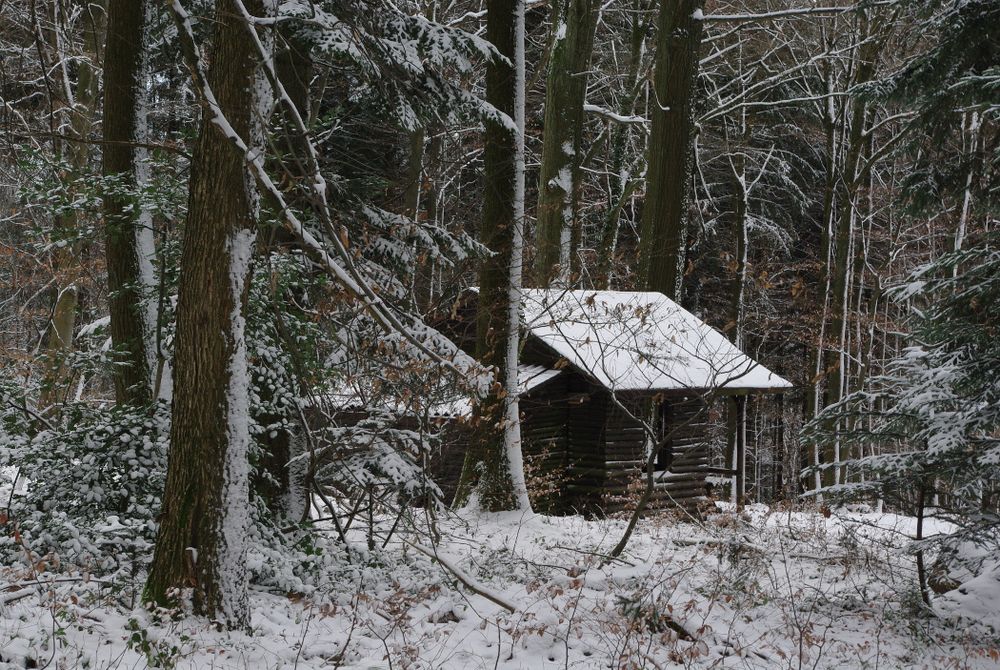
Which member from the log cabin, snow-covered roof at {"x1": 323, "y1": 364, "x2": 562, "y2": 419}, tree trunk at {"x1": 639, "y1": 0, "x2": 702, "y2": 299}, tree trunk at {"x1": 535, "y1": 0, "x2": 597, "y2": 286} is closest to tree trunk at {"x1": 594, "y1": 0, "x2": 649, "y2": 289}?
tree trunk at {"x1": 639, "y1": 0, "x2": 702, "y2": 299}

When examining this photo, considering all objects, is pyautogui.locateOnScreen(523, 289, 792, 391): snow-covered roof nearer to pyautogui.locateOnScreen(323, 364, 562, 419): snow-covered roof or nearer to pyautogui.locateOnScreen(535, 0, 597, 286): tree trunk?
pyautogui.locateOnScreen(323, 364, 562, 419): snow-covered roof

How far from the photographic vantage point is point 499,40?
12359mm

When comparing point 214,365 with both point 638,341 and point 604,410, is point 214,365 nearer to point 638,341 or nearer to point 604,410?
point 638,341

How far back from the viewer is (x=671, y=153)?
16750 millimetres

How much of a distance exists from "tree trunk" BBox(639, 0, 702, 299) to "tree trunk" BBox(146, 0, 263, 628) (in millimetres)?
11469

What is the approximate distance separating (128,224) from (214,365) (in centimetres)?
409

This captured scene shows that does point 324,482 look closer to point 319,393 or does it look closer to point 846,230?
point 319,393

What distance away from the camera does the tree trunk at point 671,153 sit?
16.7m

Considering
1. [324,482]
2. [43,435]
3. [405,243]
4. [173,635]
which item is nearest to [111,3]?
[405,243]

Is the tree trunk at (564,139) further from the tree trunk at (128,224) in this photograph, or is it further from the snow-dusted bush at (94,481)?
the snow-dusted bush at (94,481)

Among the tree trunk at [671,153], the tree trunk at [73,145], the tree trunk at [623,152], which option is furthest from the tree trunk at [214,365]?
→ the tree trunk at [623,152]

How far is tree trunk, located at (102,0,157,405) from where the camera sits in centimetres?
922

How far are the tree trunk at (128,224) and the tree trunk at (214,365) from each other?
3.20 m

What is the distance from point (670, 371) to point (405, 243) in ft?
18.2
